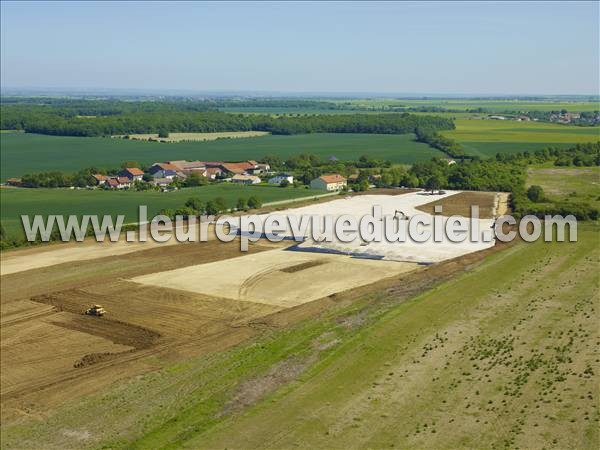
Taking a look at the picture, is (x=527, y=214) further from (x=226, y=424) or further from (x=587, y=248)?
(x=226, y=424)

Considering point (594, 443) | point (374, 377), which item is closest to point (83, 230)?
point (374, 377)

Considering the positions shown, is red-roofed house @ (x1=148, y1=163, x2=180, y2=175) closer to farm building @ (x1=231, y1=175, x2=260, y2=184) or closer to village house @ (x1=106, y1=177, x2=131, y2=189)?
village house @ (x1=106, y1=177, x2=131, y2=189)

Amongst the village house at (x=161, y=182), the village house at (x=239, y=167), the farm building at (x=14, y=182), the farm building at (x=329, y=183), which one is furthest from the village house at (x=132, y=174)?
the farm building at (x=329, y=183)

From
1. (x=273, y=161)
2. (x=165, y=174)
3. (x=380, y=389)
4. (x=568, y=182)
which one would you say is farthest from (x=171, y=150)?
(x=380, y=389)

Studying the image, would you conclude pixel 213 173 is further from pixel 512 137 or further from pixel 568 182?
pixel 512 137

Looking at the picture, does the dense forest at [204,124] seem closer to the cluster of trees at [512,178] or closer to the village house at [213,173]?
the cluster of trees at [512,178]

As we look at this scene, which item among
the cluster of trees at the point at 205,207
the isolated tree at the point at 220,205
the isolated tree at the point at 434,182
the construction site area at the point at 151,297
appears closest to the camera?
the construction site area at the point at 151,297

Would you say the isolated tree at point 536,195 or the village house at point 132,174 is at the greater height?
the village house at point 132,174
